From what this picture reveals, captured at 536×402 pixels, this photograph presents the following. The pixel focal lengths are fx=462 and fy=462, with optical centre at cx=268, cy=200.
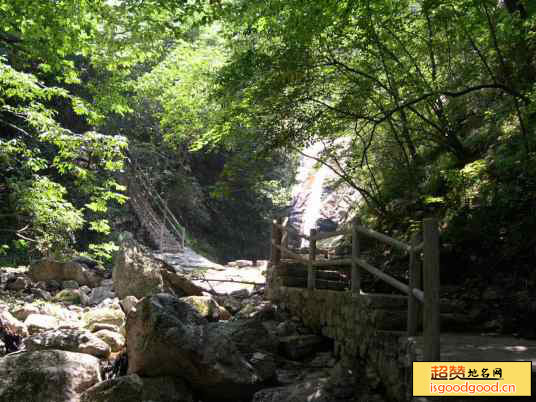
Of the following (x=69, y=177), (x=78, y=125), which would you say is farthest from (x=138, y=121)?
(x=69, y=177)

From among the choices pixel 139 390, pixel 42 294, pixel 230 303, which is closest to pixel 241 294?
pixel 230 303

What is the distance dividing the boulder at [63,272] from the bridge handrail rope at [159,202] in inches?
265

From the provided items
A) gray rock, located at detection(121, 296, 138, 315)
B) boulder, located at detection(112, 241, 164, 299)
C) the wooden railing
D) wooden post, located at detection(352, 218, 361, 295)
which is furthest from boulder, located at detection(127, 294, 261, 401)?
boulder, located at detection(112, 241, 164, 299)

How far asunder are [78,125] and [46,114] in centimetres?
1013

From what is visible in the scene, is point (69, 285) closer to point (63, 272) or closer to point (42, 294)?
point (63, 272)

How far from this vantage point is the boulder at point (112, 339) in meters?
6.18

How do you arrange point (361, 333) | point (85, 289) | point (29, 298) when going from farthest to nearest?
point (85, 289)
point (29, 298)
point (361, 333)

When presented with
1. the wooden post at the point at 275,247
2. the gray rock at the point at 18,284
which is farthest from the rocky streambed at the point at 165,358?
the gray rock at the point at 18,284

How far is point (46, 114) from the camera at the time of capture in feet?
21.8

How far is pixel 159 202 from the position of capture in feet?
65.1

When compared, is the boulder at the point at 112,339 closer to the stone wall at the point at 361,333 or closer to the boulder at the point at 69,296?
the stone wall at the point at 361,333

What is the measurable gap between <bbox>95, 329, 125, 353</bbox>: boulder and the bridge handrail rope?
11.7 m

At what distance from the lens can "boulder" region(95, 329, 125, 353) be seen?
20.3ft

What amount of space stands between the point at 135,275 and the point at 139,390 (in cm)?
465
